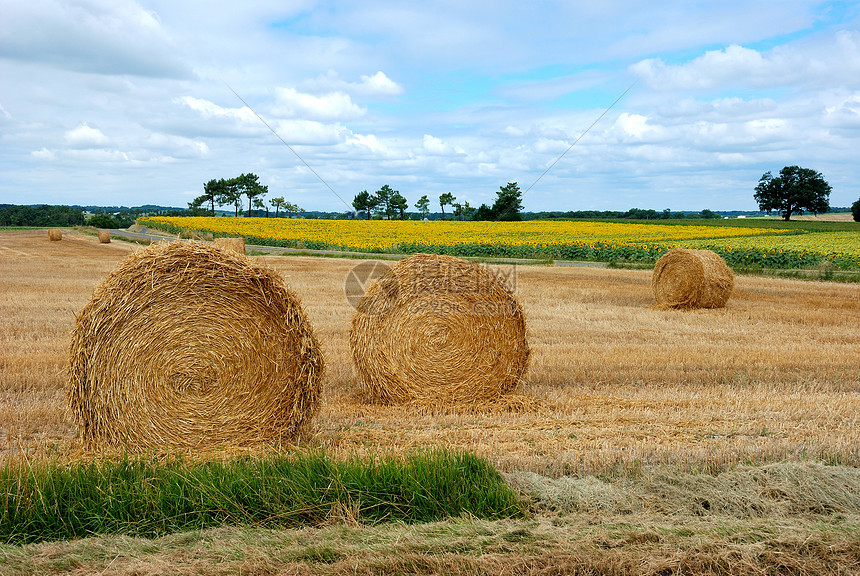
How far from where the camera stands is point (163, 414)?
19.4ft

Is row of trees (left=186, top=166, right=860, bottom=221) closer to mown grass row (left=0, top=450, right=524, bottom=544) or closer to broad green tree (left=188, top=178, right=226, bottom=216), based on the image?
broad green tree (left=188, top=178, right=226, bottom=216)

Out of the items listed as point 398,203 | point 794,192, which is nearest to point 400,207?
point 398,203

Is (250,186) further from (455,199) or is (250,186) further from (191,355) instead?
(191,355)

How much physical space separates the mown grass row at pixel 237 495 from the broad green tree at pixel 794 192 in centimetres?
8615

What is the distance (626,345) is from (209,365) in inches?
295

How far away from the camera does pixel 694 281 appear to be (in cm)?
1620

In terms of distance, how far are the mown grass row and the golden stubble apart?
25.7 inches

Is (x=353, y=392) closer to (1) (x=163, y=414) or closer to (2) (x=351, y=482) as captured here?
(1) (x=163, y=414)

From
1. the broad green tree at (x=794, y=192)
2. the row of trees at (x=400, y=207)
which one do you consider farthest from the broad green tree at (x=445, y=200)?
the broad green tree at (x=794, y=192)

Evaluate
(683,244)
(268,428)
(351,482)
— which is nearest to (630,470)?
(351,482)

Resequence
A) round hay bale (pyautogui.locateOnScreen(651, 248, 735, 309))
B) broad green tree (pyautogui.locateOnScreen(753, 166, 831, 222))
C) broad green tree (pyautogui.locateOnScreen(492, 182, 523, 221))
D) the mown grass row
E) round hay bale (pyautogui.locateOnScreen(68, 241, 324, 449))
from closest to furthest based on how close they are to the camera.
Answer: the mown grass row
round hay bale (pyautogui.locateOnScreen(68, 241, 324, 449))
round hay bale (pyautogui.locateOnScreen(651, 248, 735, 309))
broad green tree (pyautogui.locateOnScreen(492, 182, 523, 221))
broad green tree (pyautogui.locateOnScreen(753, 166, 831, 222))

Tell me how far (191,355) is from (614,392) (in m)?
4.96

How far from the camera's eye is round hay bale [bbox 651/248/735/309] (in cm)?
1609

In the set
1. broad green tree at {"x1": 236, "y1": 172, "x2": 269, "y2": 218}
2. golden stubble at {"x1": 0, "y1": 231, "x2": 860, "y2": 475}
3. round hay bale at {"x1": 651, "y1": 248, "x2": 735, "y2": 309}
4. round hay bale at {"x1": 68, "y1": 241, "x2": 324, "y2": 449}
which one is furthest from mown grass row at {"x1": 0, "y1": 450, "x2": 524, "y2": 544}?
broad green tree at {"x1": 236, "y1": 172, "x2": 269, "y2": 218}
